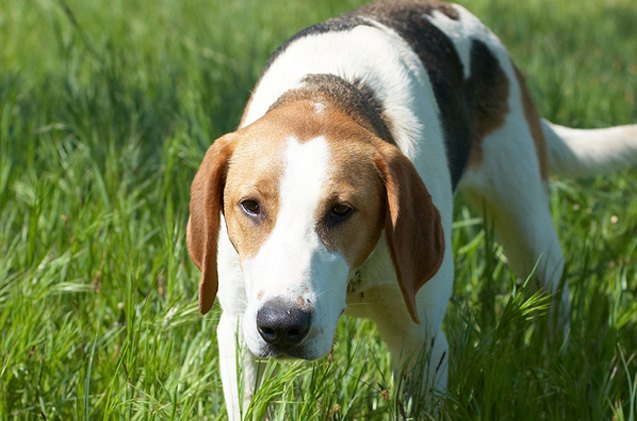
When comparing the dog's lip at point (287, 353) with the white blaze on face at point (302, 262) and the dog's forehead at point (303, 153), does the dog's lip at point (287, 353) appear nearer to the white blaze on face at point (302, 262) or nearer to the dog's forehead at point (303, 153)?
the white blaze on face at point (302, 262)

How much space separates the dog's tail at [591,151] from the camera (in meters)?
5.29

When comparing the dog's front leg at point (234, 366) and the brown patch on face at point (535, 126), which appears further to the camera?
the brown patch on face at point (535, 126)

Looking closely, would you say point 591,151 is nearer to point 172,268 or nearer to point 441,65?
point 441,65

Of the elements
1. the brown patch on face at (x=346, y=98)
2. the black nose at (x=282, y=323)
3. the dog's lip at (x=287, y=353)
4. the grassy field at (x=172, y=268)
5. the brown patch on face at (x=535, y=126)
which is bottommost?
the grassy field at (x=172, y=268)

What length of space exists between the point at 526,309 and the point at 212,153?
129cm

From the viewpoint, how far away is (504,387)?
3.64 metres

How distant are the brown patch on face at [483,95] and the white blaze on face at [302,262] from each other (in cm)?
158

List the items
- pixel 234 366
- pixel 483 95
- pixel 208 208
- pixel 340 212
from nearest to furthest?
1. pixel 340 212
2. pixel 208 208
3. pixel 234 366
4. pixel 483 95

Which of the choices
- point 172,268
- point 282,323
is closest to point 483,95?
point 172,268

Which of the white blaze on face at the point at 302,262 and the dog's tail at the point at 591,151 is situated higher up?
the white blaze on face at the point at 302,262

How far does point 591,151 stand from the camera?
17.3ft

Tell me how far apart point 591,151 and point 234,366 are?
7.79 ft

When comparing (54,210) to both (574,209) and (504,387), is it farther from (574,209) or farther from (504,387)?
(574,209)

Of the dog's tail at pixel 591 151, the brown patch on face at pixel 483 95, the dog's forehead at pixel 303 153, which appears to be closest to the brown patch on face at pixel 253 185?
the dog's forehead at pixel 303 153
